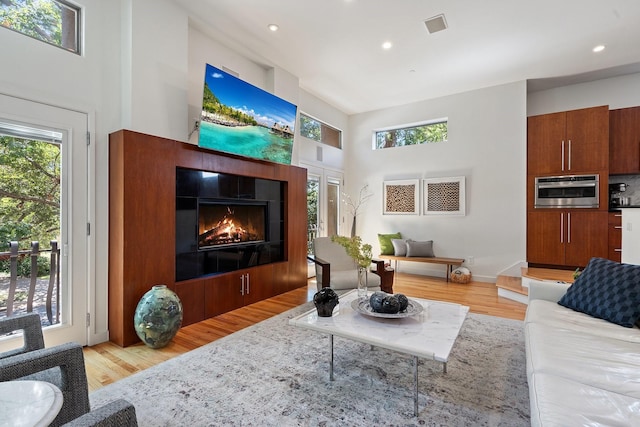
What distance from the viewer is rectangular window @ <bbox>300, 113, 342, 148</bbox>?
5.46 meters

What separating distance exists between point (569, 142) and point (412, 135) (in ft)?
8.22

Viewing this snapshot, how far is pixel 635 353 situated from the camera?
65.1 inches

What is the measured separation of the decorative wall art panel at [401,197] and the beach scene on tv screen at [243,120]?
2.72 meters

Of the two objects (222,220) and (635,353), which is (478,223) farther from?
(222,220)

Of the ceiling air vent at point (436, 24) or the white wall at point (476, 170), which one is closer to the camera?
the ceiling air vent at point (436, 24)

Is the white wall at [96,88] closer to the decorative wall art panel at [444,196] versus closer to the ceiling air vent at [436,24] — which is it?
the ceiling air vent at [436,24]

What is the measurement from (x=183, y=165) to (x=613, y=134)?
6.12 m

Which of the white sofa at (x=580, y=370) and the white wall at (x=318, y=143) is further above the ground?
the white wall at (x=318, y=143)

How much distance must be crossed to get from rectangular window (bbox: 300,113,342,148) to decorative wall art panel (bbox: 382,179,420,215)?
144cm

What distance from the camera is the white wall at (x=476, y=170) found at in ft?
16.3

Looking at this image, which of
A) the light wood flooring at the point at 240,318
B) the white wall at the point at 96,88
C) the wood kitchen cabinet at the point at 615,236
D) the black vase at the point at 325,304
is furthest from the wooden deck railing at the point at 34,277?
the wood kitchen cabinet at the point at 615,236

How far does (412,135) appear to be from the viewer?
19.9 ft

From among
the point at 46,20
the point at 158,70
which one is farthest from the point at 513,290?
the point at 46,20

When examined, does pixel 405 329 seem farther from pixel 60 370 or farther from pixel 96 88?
pixel 96 88
